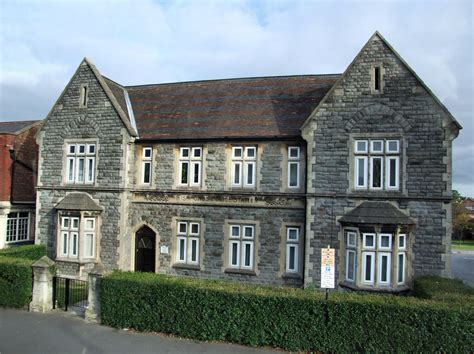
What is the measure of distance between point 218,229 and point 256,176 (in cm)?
286

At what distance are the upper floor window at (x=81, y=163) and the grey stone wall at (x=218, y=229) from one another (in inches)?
107

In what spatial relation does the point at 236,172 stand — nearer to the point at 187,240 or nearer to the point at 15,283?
the point at 187,240

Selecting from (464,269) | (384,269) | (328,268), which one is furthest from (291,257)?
(464,269)

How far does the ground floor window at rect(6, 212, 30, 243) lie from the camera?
21.3 m

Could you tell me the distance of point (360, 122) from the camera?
14188 millimetres

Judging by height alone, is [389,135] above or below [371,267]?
above

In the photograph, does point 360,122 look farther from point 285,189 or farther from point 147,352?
point 147,352

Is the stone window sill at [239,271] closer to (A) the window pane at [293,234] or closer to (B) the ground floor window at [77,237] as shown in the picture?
(A) the window pane at [293,234]

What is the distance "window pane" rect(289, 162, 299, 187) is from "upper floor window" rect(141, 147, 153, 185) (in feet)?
21.7

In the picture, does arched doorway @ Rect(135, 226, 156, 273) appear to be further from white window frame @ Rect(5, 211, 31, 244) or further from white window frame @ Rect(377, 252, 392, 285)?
white window frame @ Rect(377, 252, 392, 285)

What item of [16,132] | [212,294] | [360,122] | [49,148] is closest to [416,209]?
[360,122]

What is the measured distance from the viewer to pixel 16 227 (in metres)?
21.7

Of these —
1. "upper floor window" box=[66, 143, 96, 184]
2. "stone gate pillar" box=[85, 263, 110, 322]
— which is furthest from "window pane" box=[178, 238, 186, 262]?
"stone gate pillar" box=[85, 263, 110, 322]

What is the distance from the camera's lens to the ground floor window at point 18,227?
837 inches
